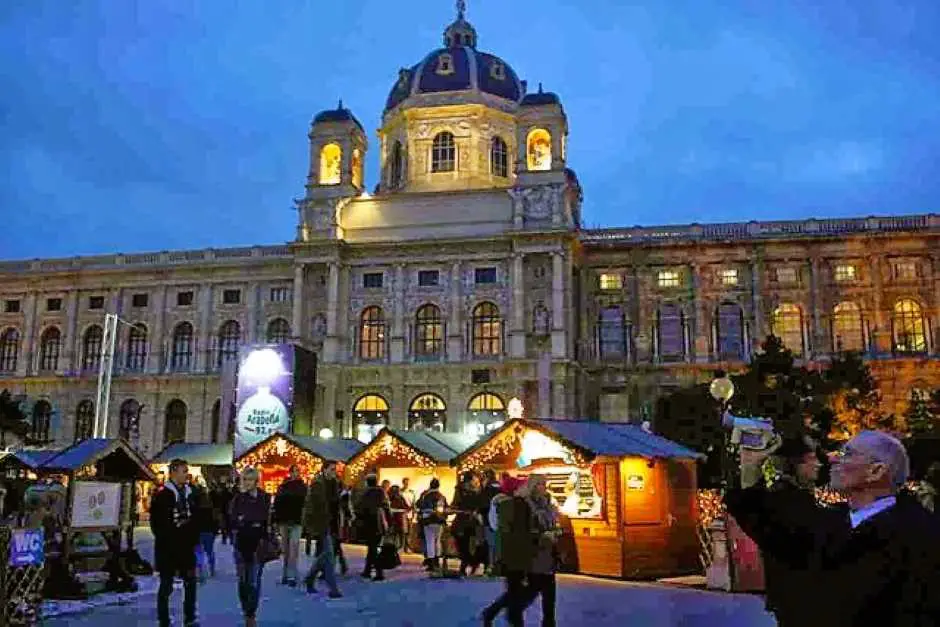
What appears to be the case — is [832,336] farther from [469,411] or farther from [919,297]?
[469,411]

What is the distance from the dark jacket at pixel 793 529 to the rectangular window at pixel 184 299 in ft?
147

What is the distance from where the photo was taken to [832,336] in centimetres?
3950

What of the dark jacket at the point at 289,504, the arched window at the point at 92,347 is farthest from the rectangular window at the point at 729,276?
the dark jacket at the point at 289,504

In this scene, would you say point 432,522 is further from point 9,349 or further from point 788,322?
point 9,349

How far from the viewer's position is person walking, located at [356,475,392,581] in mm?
13727

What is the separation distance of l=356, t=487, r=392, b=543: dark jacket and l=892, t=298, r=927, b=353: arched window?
31.5 meters

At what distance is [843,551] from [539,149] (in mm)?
39779

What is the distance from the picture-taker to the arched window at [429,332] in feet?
132

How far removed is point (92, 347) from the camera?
4622cm

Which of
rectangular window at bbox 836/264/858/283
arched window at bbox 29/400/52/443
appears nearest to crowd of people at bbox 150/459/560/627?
rectangular window at bbox 836/264/858/283

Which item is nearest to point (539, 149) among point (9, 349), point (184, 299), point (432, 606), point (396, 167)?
point (396, 167)

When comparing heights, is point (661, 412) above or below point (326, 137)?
below

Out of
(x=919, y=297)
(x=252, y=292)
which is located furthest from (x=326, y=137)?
(x=919, y=297)

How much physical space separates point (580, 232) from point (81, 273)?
25.2 m
